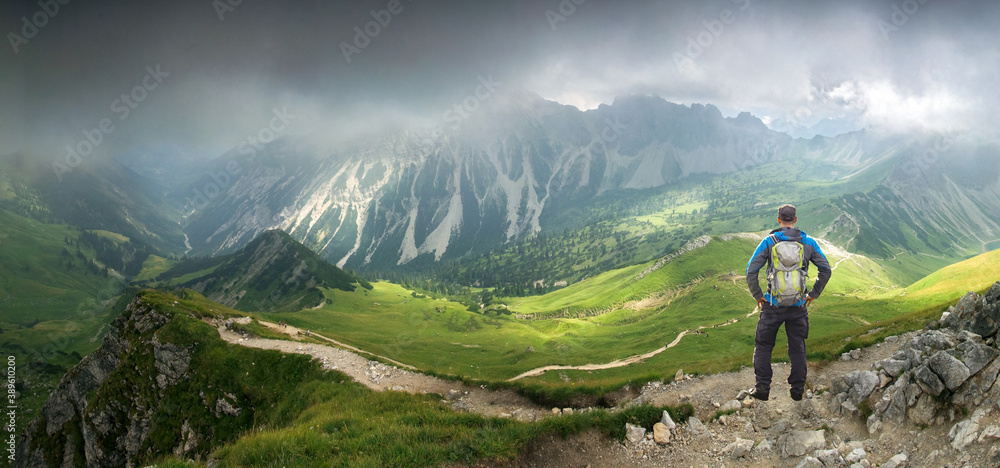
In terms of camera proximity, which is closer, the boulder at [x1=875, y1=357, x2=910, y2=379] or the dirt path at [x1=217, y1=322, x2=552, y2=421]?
the boulder at [x1=875, y1=357, x2=910, y2=379]

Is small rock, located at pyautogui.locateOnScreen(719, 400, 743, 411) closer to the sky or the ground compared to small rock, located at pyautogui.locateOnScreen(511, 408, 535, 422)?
closer to the sky

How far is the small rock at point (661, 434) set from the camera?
1343 cm

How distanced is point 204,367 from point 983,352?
185 ft

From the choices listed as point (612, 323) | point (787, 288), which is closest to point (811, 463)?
point (787, 288)

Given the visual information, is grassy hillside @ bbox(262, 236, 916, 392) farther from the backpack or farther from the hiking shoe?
the backpack

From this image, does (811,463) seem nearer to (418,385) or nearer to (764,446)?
(764,446)

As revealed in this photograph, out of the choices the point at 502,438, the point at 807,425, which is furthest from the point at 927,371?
the point at 502,438

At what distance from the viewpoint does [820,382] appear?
15891mm

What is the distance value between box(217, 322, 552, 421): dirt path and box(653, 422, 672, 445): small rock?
812 centimetres

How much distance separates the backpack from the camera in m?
12.9

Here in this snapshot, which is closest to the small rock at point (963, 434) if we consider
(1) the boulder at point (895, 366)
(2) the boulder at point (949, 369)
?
(2) the boulder at point (949, 369)

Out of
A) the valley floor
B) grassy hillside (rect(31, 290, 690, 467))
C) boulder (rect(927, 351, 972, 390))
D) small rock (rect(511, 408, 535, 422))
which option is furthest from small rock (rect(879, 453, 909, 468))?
small rock (rect(511, 408, 535, 422))

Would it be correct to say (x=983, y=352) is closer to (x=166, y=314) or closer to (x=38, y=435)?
(x=166, y=314)

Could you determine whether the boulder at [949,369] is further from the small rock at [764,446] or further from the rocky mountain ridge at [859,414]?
the small rock at [764,446]
